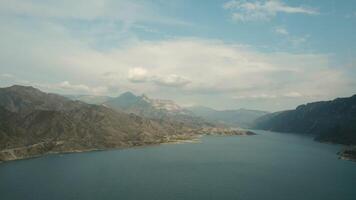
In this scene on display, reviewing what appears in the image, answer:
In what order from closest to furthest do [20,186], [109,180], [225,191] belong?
[225,191]
[20,186]
[109,180]

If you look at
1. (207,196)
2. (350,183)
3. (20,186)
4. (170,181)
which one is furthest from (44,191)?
(350,183)

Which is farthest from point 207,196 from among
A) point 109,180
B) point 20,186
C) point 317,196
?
point 20,186

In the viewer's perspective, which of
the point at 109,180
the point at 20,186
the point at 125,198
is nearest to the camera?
the point at 125,198

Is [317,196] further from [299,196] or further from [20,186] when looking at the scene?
[20,186]

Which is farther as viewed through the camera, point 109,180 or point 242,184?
point 109,180

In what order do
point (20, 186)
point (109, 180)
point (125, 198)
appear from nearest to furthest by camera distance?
Result: point (125, 198), point (20, 186), point (109, 180)

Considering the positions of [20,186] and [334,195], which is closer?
[334,195]

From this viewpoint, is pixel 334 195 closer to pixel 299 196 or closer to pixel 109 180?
pixel 299 196

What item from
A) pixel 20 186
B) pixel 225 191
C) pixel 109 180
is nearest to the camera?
pixel 225 191

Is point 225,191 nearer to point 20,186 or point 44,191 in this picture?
point 44,191
